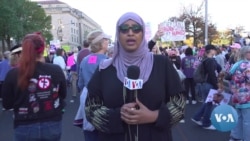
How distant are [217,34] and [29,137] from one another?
157 ft

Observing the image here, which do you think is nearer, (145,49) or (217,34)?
(145,49)

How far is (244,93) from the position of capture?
6.19 metres

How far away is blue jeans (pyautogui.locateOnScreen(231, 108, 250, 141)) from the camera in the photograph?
6.28 meters

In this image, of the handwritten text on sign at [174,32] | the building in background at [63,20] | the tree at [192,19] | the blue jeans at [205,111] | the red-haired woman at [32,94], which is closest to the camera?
the red-haired woman at [32,94]

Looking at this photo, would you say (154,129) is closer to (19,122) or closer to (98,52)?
(19,122)

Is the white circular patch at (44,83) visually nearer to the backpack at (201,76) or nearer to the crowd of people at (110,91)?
the crowd of people at (110,91)

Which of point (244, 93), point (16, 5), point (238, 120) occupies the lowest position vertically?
point (238, 120)

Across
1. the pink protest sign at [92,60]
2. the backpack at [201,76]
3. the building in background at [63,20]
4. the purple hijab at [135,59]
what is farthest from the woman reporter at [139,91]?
the building in background at [63,20]

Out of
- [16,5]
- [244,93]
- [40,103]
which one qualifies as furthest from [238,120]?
[16,5]

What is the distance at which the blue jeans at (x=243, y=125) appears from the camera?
6.28 meters

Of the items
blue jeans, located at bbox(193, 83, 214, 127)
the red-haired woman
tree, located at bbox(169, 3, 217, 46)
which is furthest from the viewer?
tree, located at bbox(169, 3, 217, 46)

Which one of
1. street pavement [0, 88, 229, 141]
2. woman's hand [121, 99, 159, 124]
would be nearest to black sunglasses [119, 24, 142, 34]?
woman's hand [121, 99, 159, 124]

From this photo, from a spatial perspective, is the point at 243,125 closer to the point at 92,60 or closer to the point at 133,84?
the point at 92,60

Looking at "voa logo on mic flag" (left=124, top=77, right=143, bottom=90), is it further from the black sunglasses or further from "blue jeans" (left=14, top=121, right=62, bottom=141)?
"blue jeans" (left=14, top=121, right=62, bottom=141)
